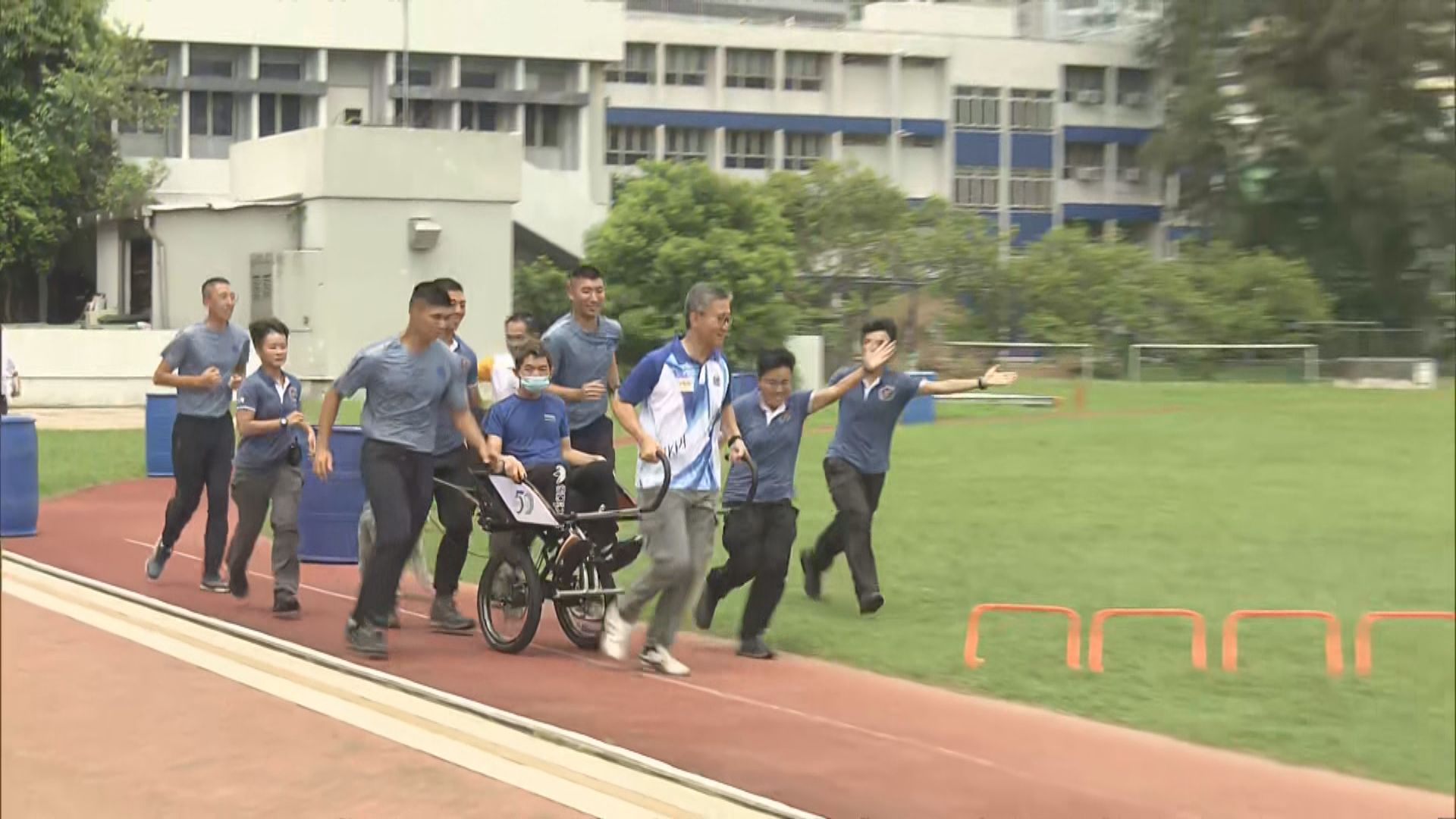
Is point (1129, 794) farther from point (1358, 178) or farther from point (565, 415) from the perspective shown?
point (565, 415)

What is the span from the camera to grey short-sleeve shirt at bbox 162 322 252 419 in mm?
9164

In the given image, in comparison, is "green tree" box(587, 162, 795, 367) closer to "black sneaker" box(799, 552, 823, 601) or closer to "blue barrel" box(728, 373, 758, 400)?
"blue barrel" box(728, 373, 758, 400)

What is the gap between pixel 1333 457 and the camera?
12.1 ft

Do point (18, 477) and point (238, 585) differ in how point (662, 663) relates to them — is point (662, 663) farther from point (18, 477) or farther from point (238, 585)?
point (18, 477)

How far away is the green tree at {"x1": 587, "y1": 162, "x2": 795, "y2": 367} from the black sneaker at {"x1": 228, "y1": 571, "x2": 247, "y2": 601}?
282cm

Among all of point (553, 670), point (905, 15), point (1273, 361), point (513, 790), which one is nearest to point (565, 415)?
point (553, 670)

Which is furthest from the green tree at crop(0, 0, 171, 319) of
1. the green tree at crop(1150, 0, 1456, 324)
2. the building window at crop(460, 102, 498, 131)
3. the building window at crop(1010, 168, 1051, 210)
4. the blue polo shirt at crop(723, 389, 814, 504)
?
the green tree at crop(1150, 0, 1456, 324)

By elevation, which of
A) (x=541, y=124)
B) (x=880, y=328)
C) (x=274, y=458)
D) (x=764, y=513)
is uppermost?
(x=541, y=124)

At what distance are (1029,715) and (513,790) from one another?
5.64ft

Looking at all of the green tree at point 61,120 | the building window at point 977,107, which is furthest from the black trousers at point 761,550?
the building window at point 977,107

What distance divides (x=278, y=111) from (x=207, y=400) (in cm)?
313

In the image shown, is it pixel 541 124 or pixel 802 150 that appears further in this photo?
pixel 541 124

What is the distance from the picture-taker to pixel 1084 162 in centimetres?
431

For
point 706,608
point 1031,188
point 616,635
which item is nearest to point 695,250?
point 616,635
